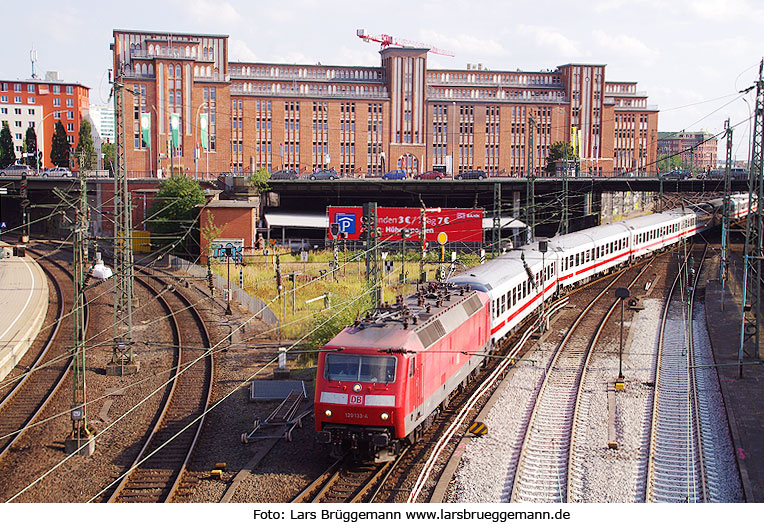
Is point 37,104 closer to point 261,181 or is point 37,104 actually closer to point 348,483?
point 261,181

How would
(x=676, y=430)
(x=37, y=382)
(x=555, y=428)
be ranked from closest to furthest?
1. (x=676, y=430)
2. (x=555, y=428)
3. (x=37, y=382)

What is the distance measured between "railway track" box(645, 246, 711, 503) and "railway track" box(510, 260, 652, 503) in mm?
1896

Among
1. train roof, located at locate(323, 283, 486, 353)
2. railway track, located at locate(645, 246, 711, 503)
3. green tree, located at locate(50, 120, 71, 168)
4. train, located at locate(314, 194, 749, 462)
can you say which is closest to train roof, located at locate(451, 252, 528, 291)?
train, located at locate(314, 194, 749, 462)

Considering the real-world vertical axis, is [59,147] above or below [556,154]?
above

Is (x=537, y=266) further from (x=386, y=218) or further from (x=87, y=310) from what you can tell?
(x=386, y=218)

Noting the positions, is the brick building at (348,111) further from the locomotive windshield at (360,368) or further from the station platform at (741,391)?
the locomotive windshield at (360,368)

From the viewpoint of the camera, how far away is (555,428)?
1984 cm

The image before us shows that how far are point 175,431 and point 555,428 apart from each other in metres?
9.80

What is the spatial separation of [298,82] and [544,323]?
69.5m

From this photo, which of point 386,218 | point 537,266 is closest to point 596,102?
point 386,218

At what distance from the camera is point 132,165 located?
87125 mm

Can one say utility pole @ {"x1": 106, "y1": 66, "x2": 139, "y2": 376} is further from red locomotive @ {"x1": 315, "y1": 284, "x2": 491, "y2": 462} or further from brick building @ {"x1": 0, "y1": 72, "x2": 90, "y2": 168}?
brick building @ {"x1": 0, "y1": 72, "x2": 90, "y2": 168}

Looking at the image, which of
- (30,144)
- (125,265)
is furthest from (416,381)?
(30,144)
